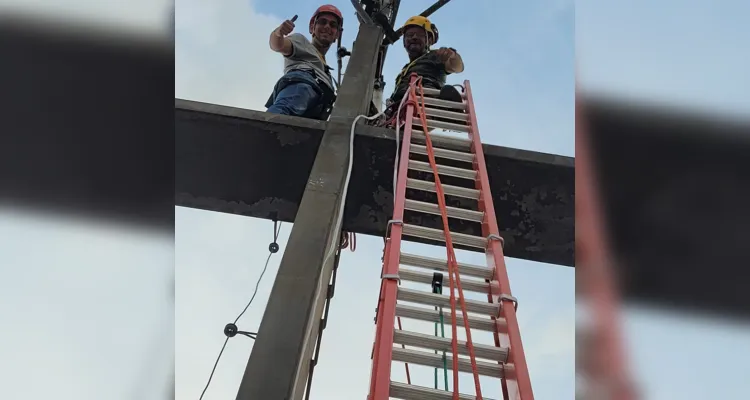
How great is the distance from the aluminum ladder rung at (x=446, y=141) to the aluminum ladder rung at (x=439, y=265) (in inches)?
59.2

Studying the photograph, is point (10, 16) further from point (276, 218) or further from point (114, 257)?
point (276, 218)

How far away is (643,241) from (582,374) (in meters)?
0.13

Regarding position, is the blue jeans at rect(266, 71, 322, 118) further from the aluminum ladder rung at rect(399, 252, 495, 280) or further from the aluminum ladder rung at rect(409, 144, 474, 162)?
the aluminum ladder rung at rect(399, 252, 495, 280)

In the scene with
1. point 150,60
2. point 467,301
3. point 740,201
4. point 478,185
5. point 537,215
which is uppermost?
point 537,215

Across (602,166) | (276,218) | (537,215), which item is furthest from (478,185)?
(602,166)

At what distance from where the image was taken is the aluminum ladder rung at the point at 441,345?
2.51 m

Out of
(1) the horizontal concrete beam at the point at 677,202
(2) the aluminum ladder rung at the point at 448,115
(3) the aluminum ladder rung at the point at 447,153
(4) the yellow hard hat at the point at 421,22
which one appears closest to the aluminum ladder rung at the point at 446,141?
(3) the aluminum ladder rung at the point at 447,153

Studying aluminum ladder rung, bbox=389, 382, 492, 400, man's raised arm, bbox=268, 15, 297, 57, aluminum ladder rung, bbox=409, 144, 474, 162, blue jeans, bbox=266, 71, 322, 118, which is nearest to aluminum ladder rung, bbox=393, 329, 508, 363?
aluminum ladder rung, bbox=389, 382, 492, 400

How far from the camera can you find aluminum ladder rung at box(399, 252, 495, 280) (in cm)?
297

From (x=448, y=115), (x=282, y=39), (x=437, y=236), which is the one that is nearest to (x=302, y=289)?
(x=437, y=236)

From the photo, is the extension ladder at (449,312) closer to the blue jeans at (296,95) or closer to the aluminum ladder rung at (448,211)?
the aluminum ladder rung at (448,211)

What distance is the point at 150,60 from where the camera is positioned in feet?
2.10

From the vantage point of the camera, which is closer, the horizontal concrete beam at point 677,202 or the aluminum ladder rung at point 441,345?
the horizontal concrete beam at point 677,202

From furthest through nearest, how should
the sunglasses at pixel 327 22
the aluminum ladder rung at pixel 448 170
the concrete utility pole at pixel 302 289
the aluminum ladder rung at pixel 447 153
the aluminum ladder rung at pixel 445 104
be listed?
the sunglasses at pixel 327 22, the aluminum ladder rung at pixel 445 104, the aluminum ladder rung at pixel 447 153, the aluminum ladder rung at pixel 448 170, the concrete utility pole at pixel 302 289
